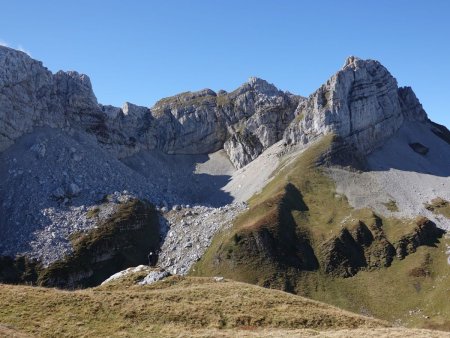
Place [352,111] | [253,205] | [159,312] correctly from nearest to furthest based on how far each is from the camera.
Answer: [159,312] < [253,205] < [352,111]

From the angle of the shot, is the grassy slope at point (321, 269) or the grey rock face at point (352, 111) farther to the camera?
the grey rock face at point (352, 111)

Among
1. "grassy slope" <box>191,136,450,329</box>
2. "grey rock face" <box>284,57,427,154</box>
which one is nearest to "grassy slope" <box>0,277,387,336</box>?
"grassy slope" <box>191,136,450,329</box>

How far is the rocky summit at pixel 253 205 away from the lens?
121562mm

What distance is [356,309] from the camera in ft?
Answer: 361

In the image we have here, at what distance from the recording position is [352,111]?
186m

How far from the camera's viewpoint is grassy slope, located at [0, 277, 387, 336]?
41.2m

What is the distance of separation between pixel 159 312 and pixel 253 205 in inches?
4122

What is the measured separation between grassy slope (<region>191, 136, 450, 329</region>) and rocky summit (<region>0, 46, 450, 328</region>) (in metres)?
0.38

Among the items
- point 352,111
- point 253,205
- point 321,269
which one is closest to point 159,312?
point 321,269

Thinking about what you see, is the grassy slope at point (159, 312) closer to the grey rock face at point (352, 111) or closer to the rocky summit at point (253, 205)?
the rocky summit at point (253, 205)

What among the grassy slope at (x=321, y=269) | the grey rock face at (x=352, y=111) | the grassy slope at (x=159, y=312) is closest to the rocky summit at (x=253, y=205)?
the grassy slope at (x=321, y=269)

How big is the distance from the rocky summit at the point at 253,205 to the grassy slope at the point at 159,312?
2397 inches

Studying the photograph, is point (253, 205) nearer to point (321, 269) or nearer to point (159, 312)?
point (321, 269)

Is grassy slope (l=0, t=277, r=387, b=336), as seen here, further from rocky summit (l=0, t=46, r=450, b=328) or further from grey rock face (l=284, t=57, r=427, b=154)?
grey rock face (l=284, t=57, r=427, b=154)
